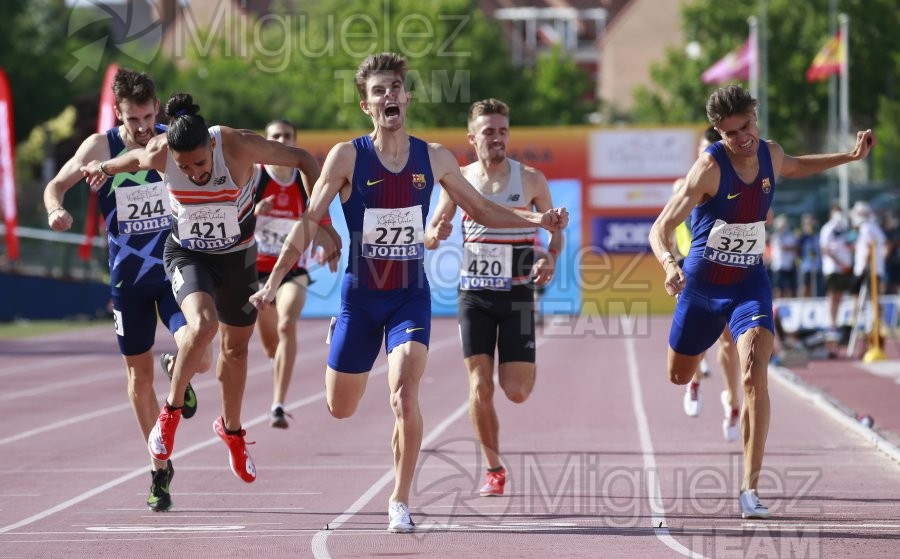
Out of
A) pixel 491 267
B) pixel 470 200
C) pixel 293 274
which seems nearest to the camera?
pixel 470 200

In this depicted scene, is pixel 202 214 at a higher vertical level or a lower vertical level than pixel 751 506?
higher

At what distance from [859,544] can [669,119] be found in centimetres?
7009

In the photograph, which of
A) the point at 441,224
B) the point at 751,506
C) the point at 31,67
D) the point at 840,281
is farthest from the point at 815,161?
the point at 31,67

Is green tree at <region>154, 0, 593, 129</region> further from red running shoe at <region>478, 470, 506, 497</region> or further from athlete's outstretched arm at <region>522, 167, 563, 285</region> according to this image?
red running shoe at <region>478, 470, 506, 497</region>

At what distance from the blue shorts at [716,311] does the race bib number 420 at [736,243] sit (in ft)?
0.40

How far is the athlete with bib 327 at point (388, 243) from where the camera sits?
7676mm

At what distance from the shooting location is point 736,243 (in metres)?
8.48

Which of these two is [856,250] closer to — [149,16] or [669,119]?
[669,119]

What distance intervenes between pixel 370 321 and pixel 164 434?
146 centimetres

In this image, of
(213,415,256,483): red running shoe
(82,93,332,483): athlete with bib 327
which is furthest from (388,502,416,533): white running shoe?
(213,415,256,483): red running shoe

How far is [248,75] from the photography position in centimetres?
8331

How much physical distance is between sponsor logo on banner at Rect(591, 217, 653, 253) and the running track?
17.9 m

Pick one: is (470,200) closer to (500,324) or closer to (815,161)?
(500,324)

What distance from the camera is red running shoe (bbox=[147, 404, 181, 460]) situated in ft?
27.6
